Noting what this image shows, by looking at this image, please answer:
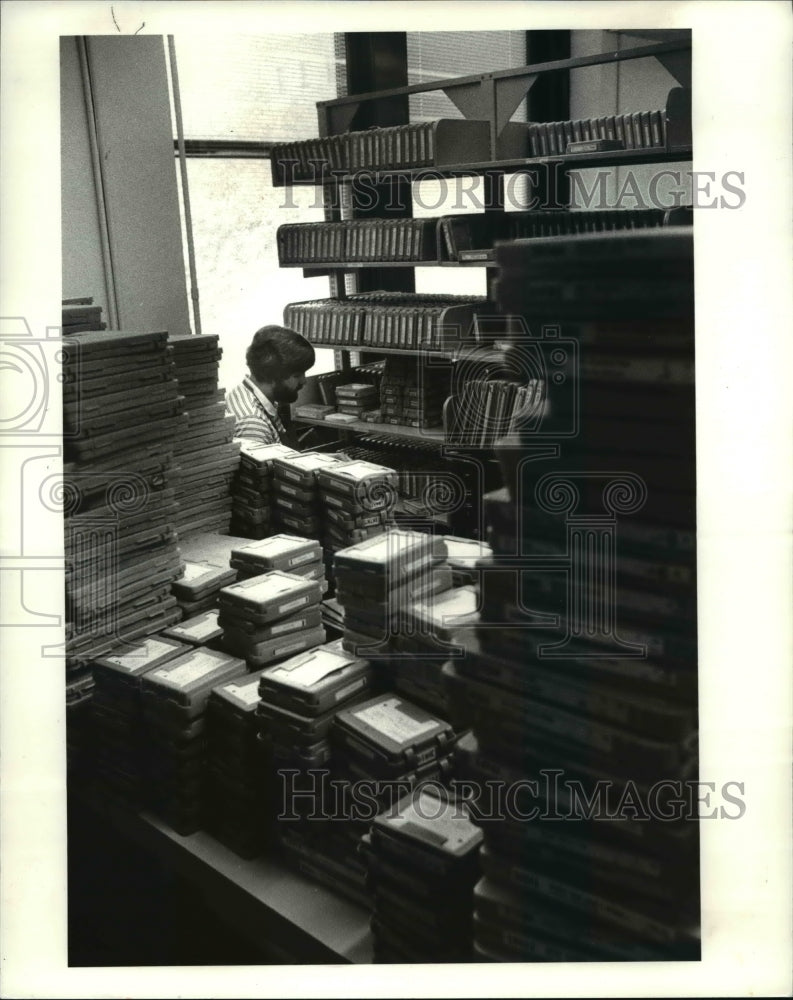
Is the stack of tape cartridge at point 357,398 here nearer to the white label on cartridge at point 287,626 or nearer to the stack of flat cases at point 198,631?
the stack of flat cases at point 198,631

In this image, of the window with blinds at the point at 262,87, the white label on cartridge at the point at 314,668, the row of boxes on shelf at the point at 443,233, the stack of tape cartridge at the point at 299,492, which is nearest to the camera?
the white label on cartridge at the point at 314,668

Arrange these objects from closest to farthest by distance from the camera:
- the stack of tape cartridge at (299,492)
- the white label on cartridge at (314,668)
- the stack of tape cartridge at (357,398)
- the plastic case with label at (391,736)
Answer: the plastic case with label at (391,736), the white label on cartridge at (314,668), the stack of tape cartridge at (299,492), the stack of tape cartridge at (357,398)

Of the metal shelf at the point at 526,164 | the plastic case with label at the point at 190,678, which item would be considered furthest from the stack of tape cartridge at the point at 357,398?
the plastic case with label at the point at 190,678

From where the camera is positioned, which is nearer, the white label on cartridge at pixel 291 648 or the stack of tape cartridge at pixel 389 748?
the stack of tape cartridge at pixel 389 748

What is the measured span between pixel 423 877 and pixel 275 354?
2597 millimetres

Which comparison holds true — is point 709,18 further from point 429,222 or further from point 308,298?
point 308,298

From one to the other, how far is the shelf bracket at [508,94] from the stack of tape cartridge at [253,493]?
7.72 ft

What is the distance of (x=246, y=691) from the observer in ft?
7.59

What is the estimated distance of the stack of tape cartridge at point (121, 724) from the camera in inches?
95.0

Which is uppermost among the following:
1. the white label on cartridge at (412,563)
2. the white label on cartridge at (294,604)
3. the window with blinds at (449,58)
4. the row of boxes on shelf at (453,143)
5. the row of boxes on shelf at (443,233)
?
the window with blinds at (449,58)

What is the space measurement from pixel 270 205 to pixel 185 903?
398 cm

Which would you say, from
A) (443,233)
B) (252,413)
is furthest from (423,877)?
(443,233)

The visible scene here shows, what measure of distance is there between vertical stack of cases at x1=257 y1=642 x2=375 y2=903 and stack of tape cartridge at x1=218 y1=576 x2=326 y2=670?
224 millimetres

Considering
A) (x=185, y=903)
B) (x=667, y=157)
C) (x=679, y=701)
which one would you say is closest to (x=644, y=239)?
(x=679, y=701)
